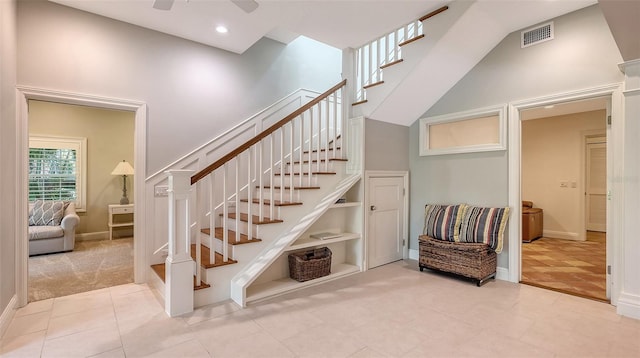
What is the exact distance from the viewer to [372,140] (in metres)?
3.92

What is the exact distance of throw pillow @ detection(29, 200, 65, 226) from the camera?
4.71 metres

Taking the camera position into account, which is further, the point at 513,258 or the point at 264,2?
the point at 513,258

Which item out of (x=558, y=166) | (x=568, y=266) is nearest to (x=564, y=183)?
(x=558, y=166)

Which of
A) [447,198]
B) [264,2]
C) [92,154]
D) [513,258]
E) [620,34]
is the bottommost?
[513,258]

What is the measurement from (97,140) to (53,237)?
2038 millimetres

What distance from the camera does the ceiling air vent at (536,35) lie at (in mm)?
3178

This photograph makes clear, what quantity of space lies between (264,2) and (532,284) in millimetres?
4103

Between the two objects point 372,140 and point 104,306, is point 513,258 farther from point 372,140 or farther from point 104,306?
point 104,306

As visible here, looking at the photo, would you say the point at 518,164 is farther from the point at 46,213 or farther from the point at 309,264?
the point at 46,213

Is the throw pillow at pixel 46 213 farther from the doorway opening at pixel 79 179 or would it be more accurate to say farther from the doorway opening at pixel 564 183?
the doorway opening at pixel 564 183

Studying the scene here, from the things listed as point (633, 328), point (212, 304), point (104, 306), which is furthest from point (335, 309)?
point (633, 328)

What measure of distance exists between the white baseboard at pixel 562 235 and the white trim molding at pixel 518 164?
3.40 meters

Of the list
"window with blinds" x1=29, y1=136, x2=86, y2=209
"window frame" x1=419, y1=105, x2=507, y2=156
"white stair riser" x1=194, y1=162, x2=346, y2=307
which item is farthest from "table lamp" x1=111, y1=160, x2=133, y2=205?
"window frame" x1=419, y1=105, x2=507, y2=156


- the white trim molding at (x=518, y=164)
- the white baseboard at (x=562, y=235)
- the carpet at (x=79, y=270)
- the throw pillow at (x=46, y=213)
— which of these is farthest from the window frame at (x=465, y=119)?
the throw pillow at (x=46, y=213)
